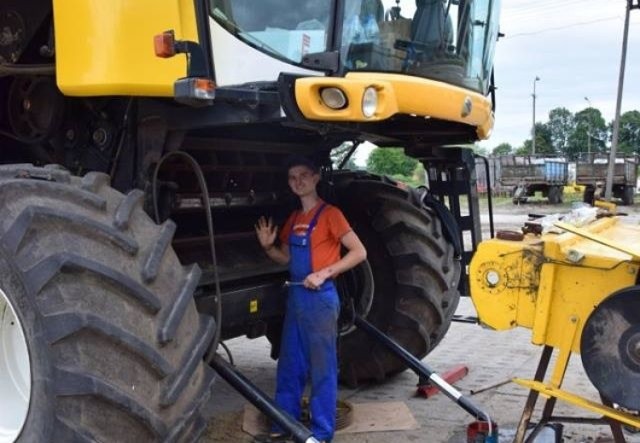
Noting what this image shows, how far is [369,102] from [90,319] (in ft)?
4.63

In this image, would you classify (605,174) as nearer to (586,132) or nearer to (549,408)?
(549,408)

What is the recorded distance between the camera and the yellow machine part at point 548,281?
3.45m

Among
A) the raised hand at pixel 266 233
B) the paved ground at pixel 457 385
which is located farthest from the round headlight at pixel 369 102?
the paved ground at pixel 457 385

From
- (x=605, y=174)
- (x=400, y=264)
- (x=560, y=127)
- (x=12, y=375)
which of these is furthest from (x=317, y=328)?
(x=560, y=127)

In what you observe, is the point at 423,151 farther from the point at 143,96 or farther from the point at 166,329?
the point at 166,329

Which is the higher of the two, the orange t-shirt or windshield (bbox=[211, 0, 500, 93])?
windshield (bbox=[211, 0, 500, 93])

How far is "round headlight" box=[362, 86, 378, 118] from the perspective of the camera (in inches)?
129

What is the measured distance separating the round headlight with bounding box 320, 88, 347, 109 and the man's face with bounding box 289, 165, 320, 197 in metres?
1.03

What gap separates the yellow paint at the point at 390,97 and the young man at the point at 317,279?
2.89 ft

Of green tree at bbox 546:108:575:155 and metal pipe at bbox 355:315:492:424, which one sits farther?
green tree at bbox 546:108:575:155

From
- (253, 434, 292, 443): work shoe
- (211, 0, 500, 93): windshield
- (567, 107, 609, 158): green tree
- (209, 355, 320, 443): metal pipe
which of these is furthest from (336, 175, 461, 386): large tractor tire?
(567, 107, 609, 158): green tree

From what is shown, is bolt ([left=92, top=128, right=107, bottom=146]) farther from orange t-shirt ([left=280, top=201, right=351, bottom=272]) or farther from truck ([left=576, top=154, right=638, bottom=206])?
truck ([left=576, top=154, right=638, bottom=206])

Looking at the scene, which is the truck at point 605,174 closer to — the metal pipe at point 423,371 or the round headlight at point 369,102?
the metal pipe at point 423,371

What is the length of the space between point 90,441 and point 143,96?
159 centimetres
